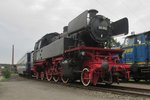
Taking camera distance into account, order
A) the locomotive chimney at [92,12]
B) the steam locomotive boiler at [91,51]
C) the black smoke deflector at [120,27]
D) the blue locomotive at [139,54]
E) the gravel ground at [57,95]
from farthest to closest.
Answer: the blue locomotive at [139,54] → the black smoke deflector at [120,27] → the locomotive chimney at [92,12] → the steam locomotive boiler at [91,51] → the gravel ground at [57,95]

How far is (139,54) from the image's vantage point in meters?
17.0

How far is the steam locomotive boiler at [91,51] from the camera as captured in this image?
463 inches

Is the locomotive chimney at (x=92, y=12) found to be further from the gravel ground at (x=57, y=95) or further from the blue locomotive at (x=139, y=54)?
the blue locomotive at (x=139, y=54)

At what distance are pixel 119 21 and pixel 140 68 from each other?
4.32 m

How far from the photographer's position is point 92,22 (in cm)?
1295

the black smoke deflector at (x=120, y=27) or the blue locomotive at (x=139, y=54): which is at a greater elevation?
the black smoke deflector at (x=120, y=27)

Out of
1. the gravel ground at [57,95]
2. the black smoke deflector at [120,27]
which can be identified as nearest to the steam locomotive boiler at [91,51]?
the black smoke deflector at [120,27]

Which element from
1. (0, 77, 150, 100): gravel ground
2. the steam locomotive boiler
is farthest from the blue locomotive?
(0, 77, 150, 100): gravel ground

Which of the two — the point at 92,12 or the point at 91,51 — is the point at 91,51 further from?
the point at 92,12

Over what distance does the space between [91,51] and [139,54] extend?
5688 millimetres

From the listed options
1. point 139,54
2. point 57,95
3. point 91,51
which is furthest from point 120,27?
point 57,95

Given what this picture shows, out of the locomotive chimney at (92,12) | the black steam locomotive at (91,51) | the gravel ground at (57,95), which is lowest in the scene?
the gravel ground at (57,95)

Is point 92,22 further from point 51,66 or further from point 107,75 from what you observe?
point 51,66

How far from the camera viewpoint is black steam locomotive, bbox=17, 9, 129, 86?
463 inches
